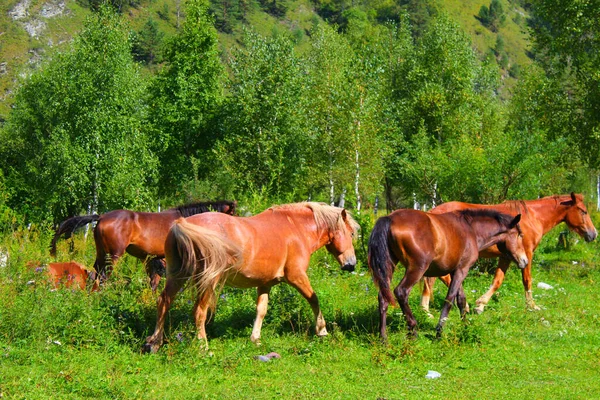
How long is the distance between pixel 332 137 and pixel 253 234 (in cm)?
2535

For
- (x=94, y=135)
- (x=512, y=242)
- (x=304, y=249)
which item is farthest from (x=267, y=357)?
(x=94, y=135)

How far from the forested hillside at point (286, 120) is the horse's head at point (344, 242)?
492 cm

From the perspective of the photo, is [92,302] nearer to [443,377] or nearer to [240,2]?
[443,377]

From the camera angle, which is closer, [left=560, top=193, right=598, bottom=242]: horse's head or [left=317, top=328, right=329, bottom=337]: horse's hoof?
[left=317, top=328, right=329, bottom=337]: horse's hoof

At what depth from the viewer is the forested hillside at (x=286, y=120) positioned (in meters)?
22.7

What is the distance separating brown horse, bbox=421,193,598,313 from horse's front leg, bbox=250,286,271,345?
335 cm

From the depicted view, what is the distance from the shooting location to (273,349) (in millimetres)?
8273

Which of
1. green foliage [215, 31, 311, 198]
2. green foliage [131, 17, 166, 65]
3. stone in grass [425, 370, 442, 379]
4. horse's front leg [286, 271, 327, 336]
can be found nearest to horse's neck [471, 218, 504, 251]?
horse's front leg [286, 271, 327, 336]

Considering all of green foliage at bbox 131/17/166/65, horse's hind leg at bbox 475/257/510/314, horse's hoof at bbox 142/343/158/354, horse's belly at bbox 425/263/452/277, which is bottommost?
horse's hind leg at bbox 475/257/510/314

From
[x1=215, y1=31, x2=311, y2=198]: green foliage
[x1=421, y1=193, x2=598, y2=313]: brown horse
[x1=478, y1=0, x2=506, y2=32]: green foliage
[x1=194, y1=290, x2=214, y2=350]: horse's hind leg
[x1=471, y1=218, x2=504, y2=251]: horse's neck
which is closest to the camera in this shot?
[x1=194, y1=290, x2=214, y2=350]: horse's hind leg

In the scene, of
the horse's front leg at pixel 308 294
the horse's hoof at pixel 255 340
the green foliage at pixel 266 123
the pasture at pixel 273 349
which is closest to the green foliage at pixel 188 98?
the green foliage at pixel 266 123

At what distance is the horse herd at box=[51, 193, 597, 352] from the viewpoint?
7.86 meters

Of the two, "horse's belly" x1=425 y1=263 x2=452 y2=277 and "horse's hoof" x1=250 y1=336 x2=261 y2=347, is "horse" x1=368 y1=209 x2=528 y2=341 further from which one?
"horse's hoof" x1=250 y1=336 x2=261 y2=347

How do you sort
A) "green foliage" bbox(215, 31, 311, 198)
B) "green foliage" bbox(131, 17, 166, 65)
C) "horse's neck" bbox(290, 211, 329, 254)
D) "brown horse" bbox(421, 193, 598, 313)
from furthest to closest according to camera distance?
"green foliage" bbox(131, 17, 166, 65) < "green foliage" bbox(215, 31, 311, 198) < "brown horse" bbox(421, 193, 598, 313) < "horse's neck" bbox(290, 211, 329, 254)
